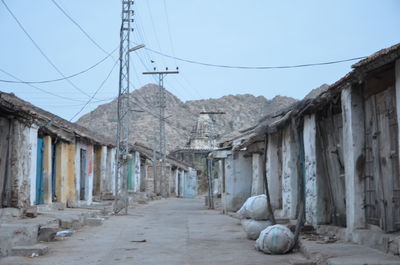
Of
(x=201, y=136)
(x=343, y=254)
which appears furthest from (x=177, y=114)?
(x=343, y=254)

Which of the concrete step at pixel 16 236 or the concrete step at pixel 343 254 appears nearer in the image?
the concrete step at pixel 343 254

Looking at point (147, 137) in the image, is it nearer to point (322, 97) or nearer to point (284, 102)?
point (284, 102)

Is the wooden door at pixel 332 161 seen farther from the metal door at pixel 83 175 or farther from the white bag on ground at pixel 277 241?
the metal door at pixel 83 175

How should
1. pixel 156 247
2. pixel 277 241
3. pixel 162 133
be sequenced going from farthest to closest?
pixel 162 133 → pixel 156 247 → pixel 277 241

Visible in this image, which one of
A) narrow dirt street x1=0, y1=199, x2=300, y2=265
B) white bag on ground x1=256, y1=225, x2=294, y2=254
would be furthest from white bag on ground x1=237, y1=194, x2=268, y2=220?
white bag on ground x1=256, y1=225, x2=294, y2=254

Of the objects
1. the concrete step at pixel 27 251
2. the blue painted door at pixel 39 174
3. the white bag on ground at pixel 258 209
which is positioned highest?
the blue painted door at pixel 39 174

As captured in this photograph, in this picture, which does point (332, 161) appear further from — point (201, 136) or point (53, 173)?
point (201, 136)

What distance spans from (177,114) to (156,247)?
229 feet

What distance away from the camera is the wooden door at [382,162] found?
8.17 m

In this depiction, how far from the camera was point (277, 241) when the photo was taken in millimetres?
9016

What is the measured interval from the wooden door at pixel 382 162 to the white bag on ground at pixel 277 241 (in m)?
1.50

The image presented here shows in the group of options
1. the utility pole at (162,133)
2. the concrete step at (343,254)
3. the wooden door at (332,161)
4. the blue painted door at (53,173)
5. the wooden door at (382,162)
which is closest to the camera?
the concrete step at (343,254)

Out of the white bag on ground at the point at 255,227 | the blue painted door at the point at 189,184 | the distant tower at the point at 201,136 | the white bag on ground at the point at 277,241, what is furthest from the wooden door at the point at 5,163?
the blue painted door at the point at 189,184

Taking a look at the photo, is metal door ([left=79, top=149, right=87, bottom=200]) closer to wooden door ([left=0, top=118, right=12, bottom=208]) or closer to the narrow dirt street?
the narrow dirt street
